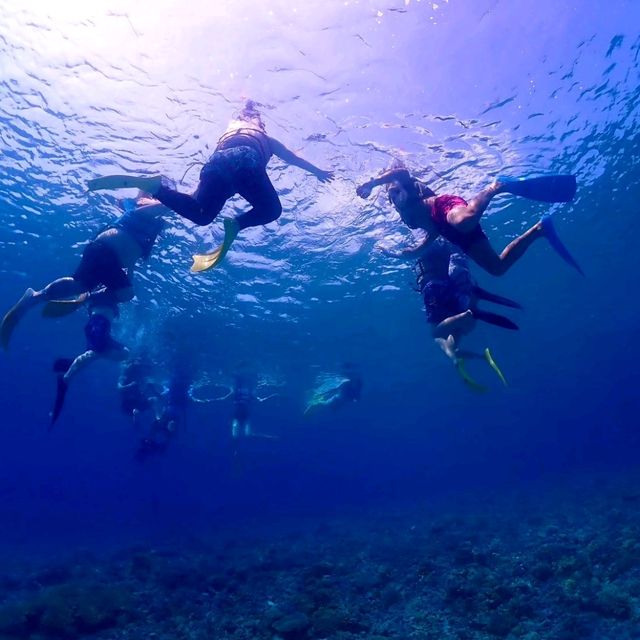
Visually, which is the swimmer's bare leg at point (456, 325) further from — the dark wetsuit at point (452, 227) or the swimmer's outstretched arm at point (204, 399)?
the swimmer's outstretched arm at point (204, 399)

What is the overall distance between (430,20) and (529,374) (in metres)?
49.7

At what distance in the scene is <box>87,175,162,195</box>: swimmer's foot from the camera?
625 cm

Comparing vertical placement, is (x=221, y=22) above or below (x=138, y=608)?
above

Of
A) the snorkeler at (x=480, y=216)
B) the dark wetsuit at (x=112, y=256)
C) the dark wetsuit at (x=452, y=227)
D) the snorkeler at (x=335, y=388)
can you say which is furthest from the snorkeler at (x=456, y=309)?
the snorkeler at (x=335, y=388)

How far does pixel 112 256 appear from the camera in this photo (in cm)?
860

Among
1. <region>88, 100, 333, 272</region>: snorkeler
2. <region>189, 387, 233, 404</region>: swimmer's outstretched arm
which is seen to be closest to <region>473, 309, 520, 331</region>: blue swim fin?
<region>88, 100, 333, 272</region>: snorkeler

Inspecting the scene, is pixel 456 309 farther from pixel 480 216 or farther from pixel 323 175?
pixel 323 175

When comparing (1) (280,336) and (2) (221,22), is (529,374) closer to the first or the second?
(1) (280,336)

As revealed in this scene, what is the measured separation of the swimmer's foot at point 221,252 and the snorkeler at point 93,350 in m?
3.82

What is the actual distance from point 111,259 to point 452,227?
20.8 feet

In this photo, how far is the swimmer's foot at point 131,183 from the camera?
625cm

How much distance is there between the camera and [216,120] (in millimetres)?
11805

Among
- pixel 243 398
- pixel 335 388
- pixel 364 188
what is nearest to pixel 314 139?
pixel 364 188

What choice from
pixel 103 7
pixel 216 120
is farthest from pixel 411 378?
pixel 103 7
